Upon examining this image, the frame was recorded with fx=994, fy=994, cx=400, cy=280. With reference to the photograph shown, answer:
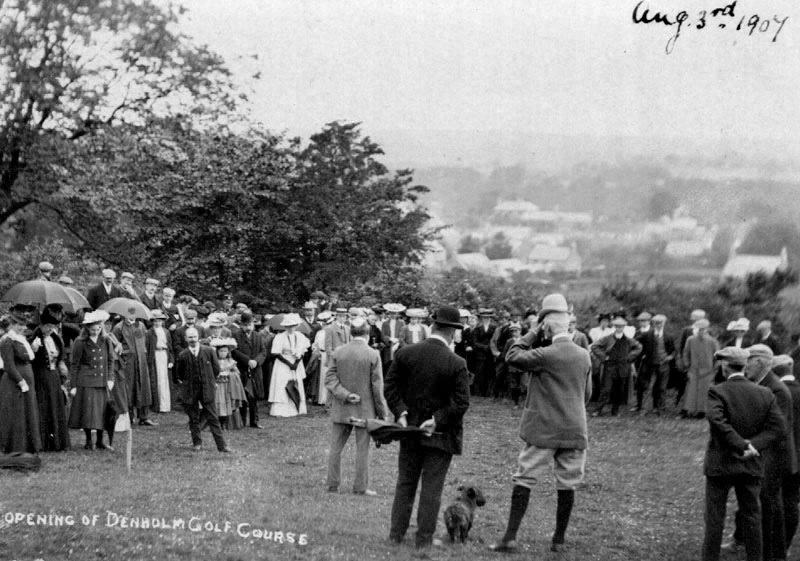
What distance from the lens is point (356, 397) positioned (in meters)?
11.3

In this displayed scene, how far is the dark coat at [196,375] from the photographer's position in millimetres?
13914

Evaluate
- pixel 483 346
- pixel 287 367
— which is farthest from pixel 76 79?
pixel 483 346

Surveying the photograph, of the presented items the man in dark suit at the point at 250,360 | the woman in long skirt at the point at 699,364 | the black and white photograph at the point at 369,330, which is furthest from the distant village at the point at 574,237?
the woman in long skirt at the point at 699,364

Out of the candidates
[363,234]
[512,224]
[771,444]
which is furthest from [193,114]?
[771,444]

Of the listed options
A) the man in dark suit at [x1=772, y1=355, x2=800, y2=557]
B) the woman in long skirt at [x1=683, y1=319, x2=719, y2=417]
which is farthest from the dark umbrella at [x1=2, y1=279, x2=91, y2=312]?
the woman in long skirt at [x1=683, y1=319, x2=719, y2=417]

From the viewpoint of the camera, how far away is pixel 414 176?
23.8 m

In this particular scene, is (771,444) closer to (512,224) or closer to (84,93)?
(512,224)

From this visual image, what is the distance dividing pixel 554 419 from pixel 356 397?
10.4 ft

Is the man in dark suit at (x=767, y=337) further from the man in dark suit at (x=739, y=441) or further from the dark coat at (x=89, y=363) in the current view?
the dark coat at (x=89, y=363)

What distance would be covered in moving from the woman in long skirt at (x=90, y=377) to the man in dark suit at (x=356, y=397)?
12.8 feet

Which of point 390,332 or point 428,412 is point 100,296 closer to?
point 390,332

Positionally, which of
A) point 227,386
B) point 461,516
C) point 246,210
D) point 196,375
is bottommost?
point 461,516

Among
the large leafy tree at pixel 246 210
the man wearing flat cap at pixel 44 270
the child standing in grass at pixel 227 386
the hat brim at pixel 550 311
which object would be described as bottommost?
the child standing in grass at pixel 227 386

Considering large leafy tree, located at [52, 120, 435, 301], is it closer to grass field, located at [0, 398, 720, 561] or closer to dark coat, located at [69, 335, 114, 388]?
grass field, located at [0, 398, 720, 561]
